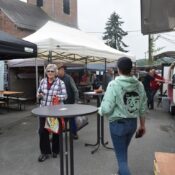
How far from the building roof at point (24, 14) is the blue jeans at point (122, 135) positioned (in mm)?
21456

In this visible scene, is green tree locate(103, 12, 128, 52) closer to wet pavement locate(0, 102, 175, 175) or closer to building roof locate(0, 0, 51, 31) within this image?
building roof locate(0, 0, 51, 31)

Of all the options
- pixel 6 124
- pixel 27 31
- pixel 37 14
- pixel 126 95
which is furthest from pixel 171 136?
pixel 37 14

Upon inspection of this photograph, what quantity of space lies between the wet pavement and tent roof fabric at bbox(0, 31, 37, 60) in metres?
2.06

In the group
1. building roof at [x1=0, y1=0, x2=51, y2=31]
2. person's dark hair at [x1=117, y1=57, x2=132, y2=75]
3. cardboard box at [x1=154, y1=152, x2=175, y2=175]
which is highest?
building roof at [x1=0, y1=0, x2=51, y2=31]

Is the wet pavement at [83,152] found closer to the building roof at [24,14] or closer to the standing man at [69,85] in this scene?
the standing man at [69,85]

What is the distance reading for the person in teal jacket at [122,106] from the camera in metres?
3.79

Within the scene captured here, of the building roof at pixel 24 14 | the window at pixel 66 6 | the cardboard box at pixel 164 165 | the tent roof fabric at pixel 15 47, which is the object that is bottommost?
the cardboard box at pixel 164 165

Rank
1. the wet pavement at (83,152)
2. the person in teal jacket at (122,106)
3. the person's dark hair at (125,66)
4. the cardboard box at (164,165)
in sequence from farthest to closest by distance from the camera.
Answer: the wet pavement at (83,152) → the cardboard box at (164,165) → the person's dark hair at (125,66) → the person in teal jacket at (122,106)

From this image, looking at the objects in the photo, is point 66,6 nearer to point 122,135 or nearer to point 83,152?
point 83,152

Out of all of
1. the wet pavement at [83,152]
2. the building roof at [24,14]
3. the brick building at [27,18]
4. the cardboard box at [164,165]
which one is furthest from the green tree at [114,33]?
the cardboard box at [164,165]

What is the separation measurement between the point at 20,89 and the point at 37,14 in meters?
13.9

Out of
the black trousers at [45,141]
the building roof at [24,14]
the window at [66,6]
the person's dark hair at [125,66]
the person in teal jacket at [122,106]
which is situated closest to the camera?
the person in teal jacket at [122,106]

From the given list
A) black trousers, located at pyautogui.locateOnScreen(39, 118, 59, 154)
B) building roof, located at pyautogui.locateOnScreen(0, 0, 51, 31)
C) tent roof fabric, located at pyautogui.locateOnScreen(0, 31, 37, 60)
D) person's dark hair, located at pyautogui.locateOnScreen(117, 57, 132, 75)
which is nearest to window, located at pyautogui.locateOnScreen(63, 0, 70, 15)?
building roof, located at pyautogui.locateOnScreen(0, 0, 51, 31)

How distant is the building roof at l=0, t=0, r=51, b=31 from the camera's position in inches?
973
